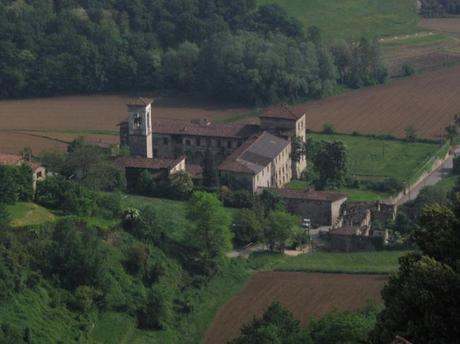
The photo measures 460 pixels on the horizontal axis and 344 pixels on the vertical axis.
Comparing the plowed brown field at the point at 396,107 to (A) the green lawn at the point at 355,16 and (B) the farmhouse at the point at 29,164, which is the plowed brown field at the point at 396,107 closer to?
(A) the green lawn at the point at 355,16

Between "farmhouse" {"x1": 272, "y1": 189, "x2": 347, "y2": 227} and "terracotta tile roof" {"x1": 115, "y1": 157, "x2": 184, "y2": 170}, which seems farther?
"terracotta tile roof" {"x1": 115, "y1": 157, "x2": 184, "y2": 170}

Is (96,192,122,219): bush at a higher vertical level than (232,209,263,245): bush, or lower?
higher

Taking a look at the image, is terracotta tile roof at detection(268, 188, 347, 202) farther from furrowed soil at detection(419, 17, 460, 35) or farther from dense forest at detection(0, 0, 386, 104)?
furrowed soil at detection(419, 17, 460, 35)

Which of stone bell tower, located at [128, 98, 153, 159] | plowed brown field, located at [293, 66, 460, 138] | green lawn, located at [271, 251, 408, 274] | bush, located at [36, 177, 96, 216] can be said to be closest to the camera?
green lawn, located at [271, 251, 408, 274]

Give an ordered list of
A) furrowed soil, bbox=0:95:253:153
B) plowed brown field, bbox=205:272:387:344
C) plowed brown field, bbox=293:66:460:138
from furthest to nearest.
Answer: plowed brown field, bbox=293:66:460:138
furrowed soil, bbox=0:95:253:153
plowed brown field, bbox=205:272:387:344

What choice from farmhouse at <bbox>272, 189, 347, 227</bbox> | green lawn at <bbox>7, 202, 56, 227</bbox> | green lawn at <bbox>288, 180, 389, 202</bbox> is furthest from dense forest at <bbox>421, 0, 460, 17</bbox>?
green lawn at <bbox>7, 202, 56, 227</bbox>

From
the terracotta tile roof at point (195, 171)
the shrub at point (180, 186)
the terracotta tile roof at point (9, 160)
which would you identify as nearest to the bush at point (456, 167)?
the terracotta tile roof at point (195, 171)
